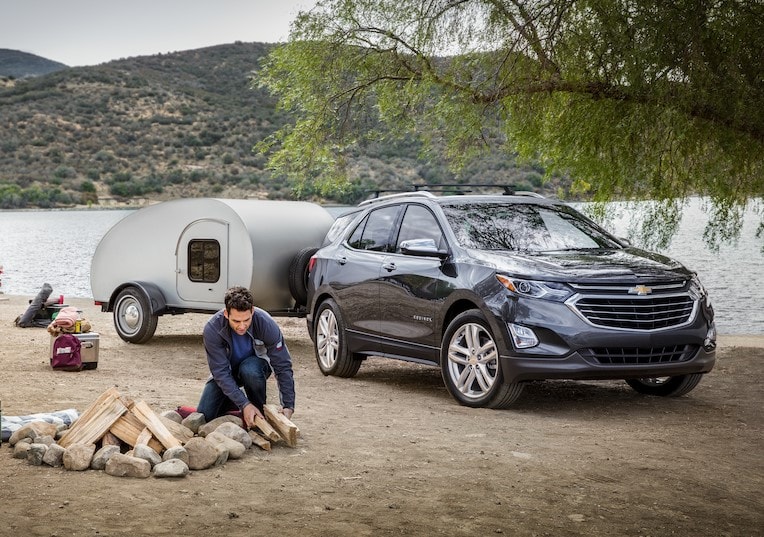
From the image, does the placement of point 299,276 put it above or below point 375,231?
below

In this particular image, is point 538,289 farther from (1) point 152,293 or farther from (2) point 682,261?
(2) point 682,261

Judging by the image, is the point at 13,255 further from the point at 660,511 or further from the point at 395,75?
the point at 660,511

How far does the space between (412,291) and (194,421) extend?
10.8 feet

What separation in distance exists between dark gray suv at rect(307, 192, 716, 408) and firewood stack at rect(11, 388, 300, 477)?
239 cm

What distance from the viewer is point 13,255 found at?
7644 centimetres

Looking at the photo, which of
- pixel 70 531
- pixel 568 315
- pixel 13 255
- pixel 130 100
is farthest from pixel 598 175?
pixel 130 100

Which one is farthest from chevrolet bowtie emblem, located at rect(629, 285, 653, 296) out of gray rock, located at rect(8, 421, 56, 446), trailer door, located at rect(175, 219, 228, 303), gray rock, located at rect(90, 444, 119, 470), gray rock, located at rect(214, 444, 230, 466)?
trailer door, located at rect(175, 219, 228, 303)

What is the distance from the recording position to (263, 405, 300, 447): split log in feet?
26.6

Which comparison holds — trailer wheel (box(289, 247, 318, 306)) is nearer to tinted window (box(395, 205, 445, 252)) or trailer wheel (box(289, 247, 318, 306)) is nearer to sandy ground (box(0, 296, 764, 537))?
sandy ground (box(0, 296, 764, 537))

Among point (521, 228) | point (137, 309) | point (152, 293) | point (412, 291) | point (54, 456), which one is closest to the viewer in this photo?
point (54, 456)

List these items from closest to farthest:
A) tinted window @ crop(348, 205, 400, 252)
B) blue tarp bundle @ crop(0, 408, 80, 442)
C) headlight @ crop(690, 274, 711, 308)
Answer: blue tarp bundle @ crop(0, 408, 80, 442)
headlight @ crop(690, 274, 711, 308)
tinted window @ crop(348, 205, 400, 252)

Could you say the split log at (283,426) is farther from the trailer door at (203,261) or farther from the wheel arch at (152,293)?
the wheel arch at (152,293)

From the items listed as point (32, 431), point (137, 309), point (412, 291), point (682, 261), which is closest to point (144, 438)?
point (32, 431)

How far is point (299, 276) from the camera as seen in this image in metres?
15.0
